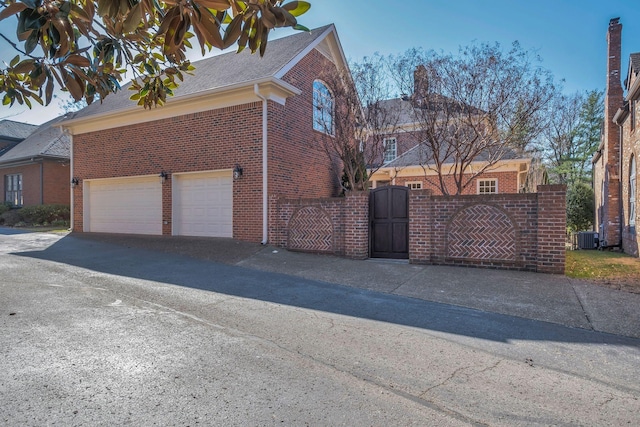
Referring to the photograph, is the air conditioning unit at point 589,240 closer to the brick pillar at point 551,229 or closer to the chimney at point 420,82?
the brick pillar at point 551,229

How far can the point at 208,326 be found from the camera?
185 inches

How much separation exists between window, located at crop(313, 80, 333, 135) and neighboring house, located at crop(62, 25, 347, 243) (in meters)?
0.04

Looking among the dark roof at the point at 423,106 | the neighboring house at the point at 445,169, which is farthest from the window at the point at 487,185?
the dark roof at the point at 423,106

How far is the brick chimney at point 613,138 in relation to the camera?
13.9 metres

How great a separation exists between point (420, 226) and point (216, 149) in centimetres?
690

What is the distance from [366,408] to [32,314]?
14.9 feet

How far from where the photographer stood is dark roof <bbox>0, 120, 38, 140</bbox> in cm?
2801

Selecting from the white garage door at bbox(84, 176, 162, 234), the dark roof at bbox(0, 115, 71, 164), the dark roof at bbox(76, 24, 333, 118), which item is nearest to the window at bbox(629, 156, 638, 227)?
the dark roof at bbox(76, 24, 333, 118)

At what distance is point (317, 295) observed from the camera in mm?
6477

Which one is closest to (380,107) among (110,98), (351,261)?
(351,261)

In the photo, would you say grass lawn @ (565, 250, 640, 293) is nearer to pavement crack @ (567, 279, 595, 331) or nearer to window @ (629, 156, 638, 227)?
pavement crack @ (567, 279, 595, 331)

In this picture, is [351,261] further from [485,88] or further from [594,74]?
[594,74]

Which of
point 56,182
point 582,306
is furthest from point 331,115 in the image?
point 56,182

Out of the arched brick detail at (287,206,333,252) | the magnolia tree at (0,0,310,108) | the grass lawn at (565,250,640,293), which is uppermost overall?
the magnolia tree at (0,0,310,108)
